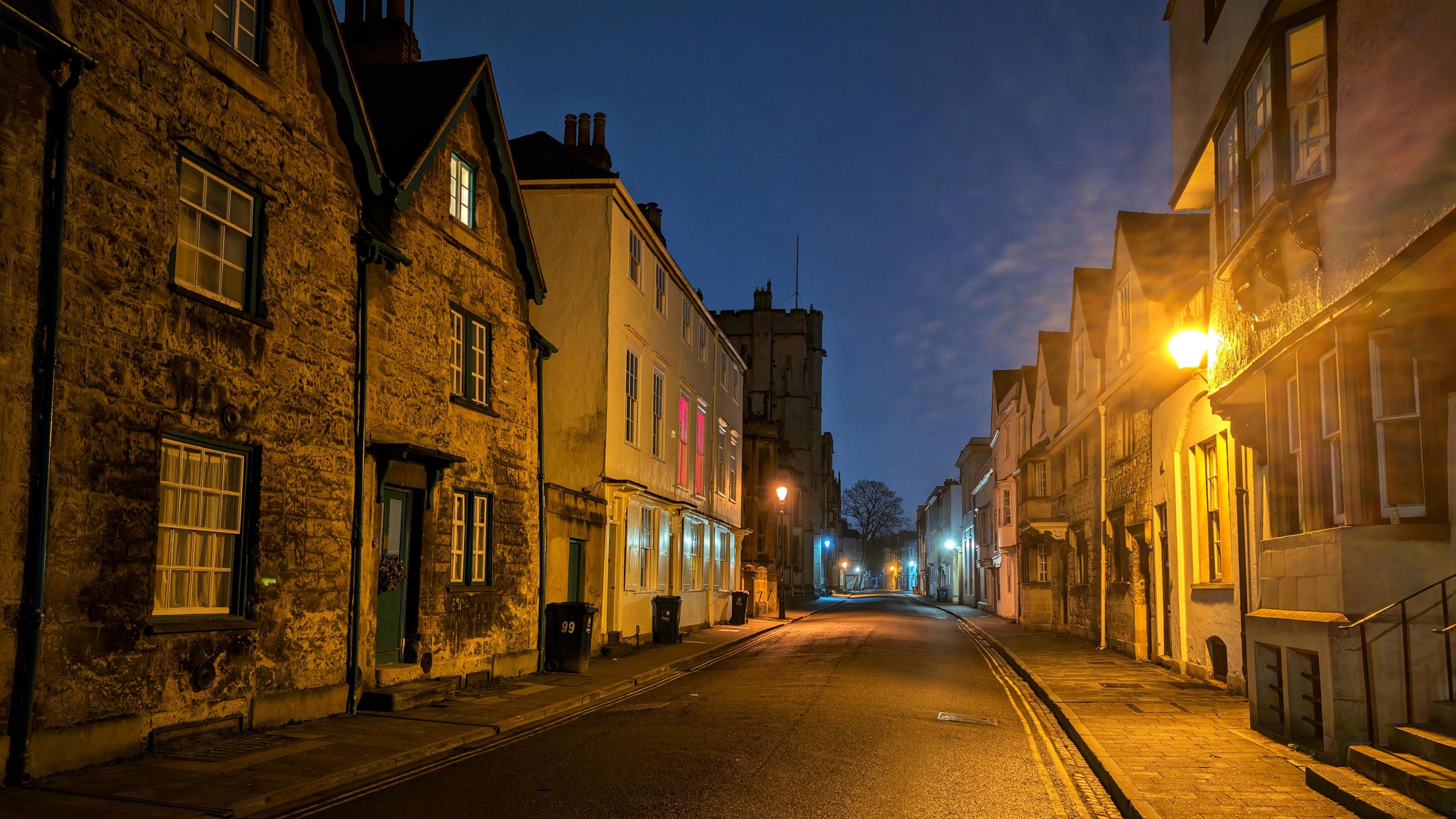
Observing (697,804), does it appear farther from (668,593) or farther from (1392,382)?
(668,593)

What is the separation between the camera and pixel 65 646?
865 cm

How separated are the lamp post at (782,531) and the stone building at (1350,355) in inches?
967

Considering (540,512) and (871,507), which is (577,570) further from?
(871,507)

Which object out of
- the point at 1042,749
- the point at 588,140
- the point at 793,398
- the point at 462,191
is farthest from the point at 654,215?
the point at 793,398

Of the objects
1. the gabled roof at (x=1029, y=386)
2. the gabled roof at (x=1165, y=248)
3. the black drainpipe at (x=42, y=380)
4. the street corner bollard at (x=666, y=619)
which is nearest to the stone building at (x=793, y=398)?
the gabled roof at (x=1029, y=386)

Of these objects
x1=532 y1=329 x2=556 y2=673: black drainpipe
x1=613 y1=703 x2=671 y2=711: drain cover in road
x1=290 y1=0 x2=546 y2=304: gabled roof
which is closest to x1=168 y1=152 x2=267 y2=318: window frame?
x1=290 y1=0 x2=546 y2=304: gabled roof

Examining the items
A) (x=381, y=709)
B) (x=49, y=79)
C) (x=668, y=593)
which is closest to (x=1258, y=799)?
(x=381, y=709)

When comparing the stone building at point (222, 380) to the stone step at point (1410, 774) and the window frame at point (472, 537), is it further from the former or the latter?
the stone step at point (1410, 774)

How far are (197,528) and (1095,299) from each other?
22.9 metres

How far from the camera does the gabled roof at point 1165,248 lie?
2089cm

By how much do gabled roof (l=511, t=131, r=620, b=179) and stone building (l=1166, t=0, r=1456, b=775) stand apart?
48.1ft

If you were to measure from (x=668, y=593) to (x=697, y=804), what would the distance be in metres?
20.0

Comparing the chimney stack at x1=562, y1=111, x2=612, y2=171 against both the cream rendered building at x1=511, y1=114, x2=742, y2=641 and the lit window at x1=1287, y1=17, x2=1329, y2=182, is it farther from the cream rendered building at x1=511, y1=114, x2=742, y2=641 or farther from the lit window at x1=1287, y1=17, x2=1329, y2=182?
the lit window at x1=1287, y1=17, x2=1329, y2=182

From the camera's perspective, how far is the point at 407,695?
13.0 m
